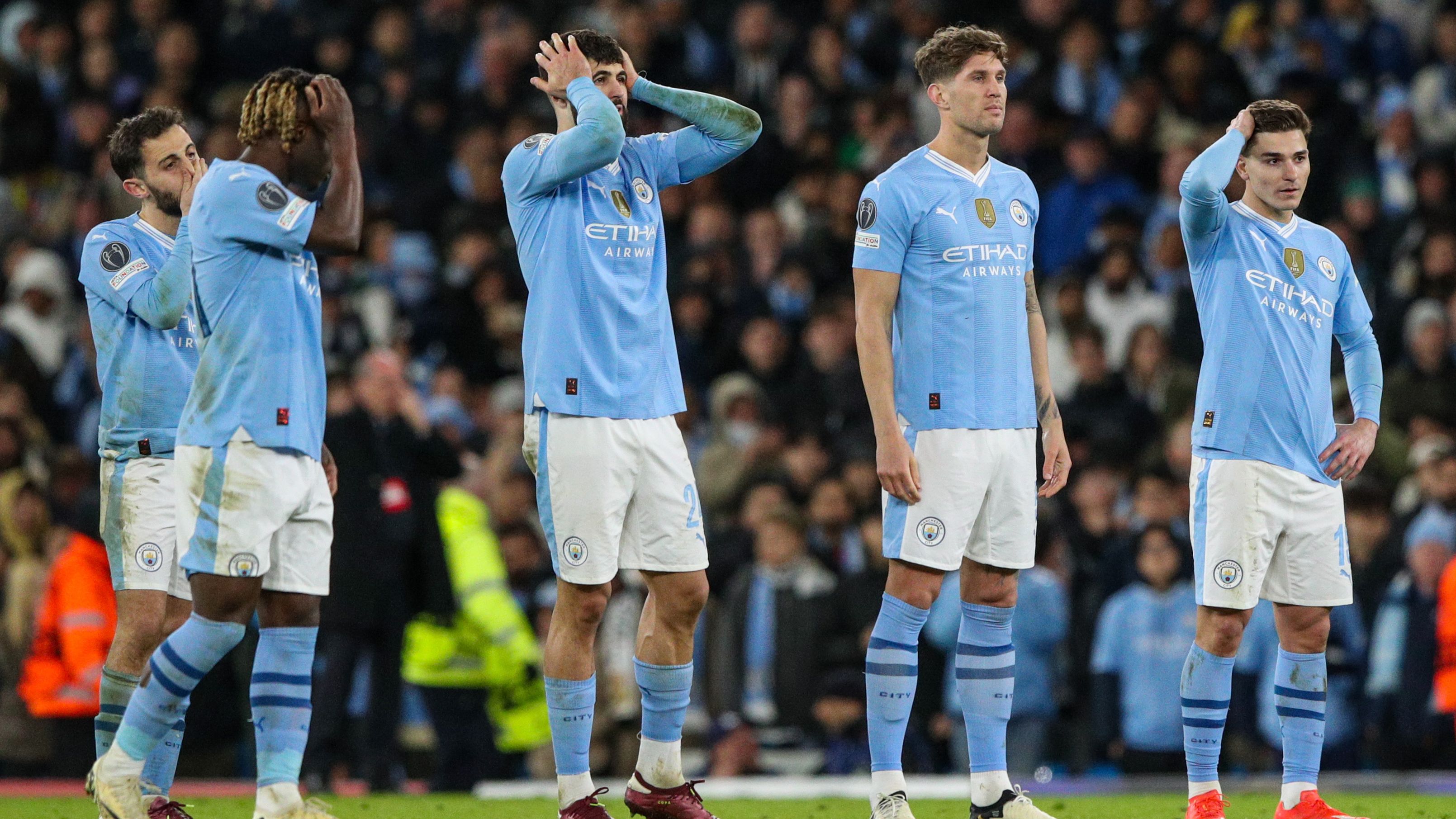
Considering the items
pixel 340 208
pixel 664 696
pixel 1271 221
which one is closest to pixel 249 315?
pixel 340 208

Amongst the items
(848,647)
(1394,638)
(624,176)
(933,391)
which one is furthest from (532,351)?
(1394,638)

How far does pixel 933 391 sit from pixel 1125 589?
4.95 meters

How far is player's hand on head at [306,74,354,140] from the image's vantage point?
7.09 meters

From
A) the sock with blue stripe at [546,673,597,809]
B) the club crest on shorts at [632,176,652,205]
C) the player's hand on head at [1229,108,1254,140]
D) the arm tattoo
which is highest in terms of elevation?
the player's hand on head at [1229,108,1254,140]

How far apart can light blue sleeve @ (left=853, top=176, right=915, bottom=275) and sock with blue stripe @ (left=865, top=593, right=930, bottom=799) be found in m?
1.37

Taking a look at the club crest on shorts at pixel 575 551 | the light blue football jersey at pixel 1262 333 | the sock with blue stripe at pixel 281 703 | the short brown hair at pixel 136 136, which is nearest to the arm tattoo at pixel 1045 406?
the light blue football jersey at pixel 1262 333

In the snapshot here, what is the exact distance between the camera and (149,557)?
26.1ft

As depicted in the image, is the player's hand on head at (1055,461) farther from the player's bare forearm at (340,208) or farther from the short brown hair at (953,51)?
the player's bare forearm at (340,208)

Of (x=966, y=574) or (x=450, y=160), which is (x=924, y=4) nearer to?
(x=450, y=160)

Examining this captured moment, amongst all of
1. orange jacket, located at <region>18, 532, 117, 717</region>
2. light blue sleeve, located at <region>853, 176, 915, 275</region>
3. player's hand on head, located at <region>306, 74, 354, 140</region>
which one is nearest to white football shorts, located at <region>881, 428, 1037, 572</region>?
light blue sleeve, located at <region>853, 176, 915, 275</region>

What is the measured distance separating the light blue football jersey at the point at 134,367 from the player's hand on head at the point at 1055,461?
3.70 m

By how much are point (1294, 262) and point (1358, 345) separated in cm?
57

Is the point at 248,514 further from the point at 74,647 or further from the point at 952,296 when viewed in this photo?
the point at 74,647

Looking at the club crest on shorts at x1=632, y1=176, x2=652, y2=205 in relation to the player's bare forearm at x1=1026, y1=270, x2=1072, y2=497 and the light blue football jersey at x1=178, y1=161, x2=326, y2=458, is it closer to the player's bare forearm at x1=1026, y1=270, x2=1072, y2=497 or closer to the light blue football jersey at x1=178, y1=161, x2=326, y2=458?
the light blue football jersey at x1=178, y1=161, x2=326, y2=458
